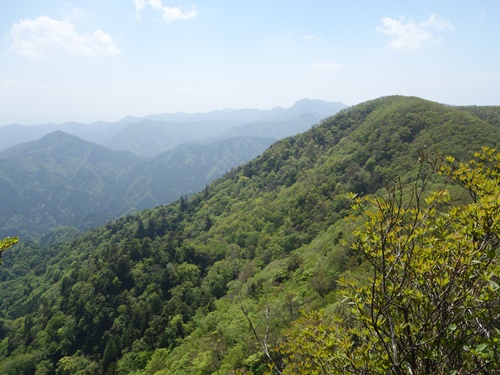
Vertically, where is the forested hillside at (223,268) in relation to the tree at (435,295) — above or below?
below

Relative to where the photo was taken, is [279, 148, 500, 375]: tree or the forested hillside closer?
[279, 148, 500, 375]: tree

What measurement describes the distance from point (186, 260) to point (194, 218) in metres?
33.7

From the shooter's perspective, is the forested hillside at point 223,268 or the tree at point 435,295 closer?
the tree at point 435,295

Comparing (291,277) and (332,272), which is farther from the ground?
(332,272)

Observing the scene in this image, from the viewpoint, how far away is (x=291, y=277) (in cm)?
5603

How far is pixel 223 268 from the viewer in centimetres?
7994

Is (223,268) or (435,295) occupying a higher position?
(435,295)

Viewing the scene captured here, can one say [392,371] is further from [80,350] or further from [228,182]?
[228,182]

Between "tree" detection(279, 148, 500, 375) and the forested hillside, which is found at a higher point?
"tree" detection(279, 148, 500, 375)

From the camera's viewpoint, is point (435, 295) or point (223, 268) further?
point (223, 268)

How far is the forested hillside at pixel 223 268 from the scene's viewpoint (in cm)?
4469

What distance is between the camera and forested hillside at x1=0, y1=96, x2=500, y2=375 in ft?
147

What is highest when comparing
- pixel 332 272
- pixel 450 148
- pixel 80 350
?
pixel 450 148

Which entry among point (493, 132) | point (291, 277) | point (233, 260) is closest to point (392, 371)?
point (291, 277)
